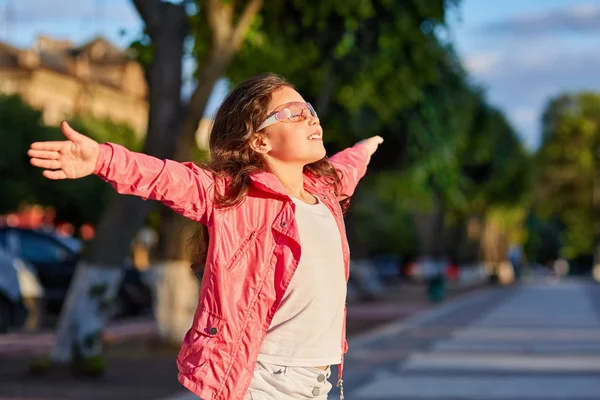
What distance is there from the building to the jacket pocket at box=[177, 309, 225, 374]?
2191 inches

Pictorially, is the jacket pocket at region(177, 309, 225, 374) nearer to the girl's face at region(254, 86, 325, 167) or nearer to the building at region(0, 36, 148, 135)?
the girl's face at region(254, 86, 325, 167)

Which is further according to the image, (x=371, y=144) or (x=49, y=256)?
(x=49, y=256)

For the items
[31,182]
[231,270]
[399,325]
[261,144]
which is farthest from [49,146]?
[31,182]

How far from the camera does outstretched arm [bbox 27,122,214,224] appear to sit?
4.05 m

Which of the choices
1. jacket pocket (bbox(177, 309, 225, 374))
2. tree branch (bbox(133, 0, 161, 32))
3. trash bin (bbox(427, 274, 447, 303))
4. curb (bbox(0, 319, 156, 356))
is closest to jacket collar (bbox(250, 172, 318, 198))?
jacket pocket (bbox(177, 309, 225, 374))

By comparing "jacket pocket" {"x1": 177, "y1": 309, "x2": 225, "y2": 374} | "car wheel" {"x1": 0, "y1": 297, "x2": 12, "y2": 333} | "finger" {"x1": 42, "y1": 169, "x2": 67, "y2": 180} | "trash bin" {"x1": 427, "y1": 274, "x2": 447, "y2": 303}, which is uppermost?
"finger" {"x1": 42, "y1": 169, "x2": 67, "y2": 180}

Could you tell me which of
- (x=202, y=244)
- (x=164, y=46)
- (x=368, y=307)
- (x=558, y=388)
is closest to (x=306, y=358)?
(x=202, y=244)

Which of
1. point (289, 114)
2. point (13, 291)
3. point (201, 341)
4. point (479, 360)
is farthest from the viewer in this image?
point (13, 291)

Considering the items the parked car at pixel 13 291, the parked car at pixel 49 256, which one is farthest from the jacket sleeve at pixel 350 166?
the parked car at pixel 49 256

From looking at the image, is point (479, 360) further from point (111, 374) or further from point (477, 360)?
point (111, 374)

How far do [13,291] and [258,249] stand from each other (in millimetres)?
15004

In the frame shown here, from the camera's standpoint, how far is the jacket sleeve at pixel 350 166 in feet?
16.8

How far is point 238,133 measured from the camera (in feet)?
15.0

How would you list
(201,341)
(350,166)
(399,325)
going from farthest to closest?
(399,325), (350,166), (201,341)
